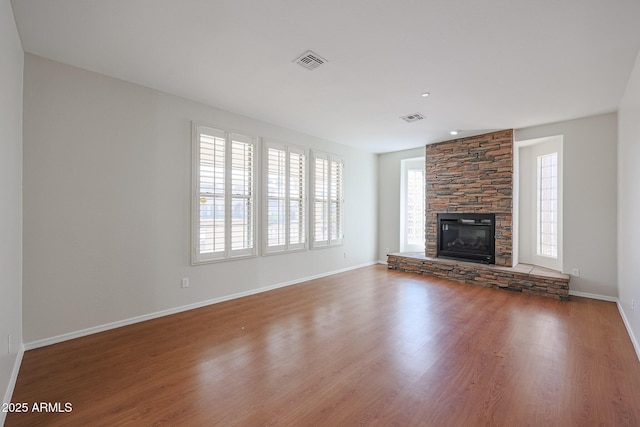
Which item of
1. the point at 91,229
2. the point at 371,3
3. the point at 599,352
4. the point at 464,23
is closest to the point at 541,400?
the point at 599,352

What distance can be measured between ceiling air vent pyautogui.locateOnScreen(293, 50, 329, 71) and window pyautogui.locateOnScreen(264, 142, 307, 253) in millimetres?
2018

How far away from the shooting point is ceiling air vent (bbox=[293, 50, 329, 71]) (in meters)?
2.75

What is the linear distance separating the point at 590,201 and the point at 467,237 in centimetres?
195

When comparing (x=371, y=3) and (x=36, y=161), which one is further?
(x=36, y=161)

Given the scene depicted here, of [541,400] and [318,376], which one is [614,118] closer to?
[541,400]

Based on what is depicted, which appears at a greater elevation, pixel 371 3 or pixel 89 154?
pixel 371 3

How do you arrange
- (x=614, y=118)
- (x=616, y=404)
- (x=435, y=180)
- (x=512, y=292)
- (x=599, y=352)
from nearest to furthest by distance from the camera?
(x=616, y=404) < (x=599, y=352) < (x=614, y=118) < (x=512, y=292) < (x=435, y=180)

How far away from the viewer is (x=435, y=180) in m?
6.20

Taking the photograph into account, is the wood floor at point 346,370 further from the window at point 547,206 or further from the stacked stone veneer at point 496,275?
the window at point 547,206

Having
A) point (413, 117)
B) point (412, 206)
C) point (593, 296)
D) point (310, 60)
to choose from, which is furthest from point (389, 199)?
point (310, 60)

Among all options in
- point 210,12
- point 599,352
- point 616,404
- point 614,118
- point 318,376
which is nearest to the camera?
point 616,404

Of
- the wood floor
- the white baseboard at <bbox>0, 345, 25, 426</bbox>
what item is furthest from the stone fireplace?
the white baseboard at <bbox>0, 345, 25, 426</bbox>

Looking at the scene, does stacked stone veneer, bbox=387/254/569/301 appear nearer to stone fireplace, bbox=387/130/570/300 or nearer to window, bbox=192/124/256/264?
stone fireplace, bbox=387/130/570/300

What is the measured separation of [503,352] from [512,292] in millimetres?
2553
